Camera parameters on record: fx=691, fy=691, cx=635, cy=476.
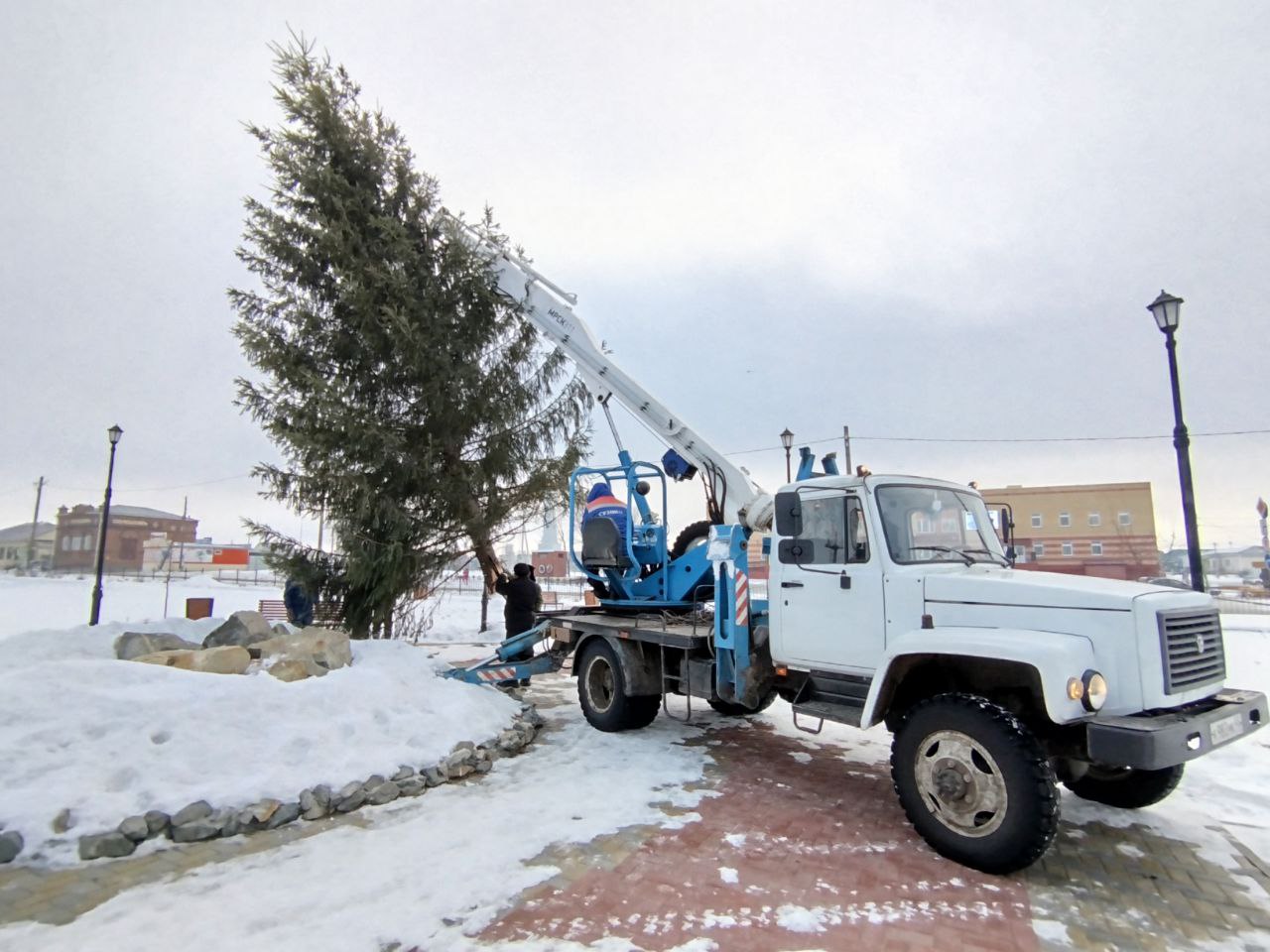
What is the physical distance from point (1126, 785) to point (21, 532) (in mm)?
124628

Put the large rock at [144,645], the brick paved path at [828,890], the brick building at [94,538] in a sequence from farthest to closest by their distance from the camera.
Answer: the brick building at [94,538] < the large rock at [144,645] < the brick paved path at [828,890]

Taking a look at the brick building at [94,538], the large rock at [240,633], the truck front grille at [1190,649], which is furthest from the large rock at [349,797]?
the brick building at [94,538]

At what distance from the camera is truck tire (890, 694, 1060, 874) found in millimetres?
3967

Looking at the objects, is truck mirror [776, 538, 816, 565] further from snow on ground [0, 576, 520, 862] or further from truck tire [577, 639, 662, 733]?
snow on ground [0, 576, 520, 862]

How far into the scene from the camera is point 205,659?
6754 millimetres

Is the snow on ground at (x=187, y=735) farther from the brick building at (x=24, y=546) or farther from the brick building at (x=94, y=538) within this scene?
the brick building at (x=24, y=546)

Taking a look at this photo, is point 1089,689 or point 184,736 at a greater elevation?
point 1089,689

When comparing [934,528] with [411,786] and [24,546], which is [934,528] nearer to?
[411,786]

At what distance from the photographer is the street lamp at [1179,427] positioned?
8.78 meters

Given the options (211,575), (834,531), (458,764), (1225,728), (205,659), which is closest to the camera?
(1225,728)

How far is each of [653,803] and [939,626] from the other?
8.27 feet

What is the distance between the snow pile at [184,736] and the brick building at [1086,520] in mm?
40516

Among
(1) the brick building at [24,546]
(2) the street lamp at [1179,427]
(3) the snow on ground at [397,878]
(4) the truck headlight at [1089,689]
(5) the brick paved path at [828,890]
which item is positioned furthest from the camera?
(1) the brick building at [24,546]

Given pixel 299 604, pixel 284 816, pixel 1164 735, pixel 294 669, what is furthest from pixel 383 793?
pixel 299 604
